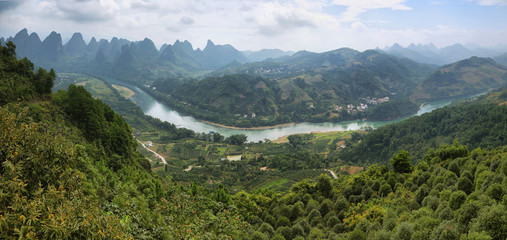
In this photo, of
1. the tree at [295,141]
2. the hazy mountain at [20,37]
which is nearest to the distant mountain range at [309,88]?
the hazy mountain at [20,37]

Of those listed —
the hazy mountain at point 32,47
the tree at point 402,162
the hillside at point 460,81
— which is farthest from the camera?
the hazy mountain at point 32,47

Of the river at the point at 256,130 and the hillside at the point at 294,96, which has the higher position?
the hillside at the point at 294,96

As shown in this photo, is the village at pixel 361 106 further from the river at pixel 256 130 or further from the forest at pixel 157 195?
the forest at pixel 157 195

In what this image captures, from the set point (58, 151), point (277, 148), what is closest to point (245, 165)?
point (277, 148)

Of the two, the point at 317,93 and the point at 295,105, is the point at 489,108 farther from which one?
the point at 317,93

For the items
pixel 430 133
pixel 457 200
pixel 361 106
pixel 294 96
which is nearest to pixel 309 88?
pixel 294 96
